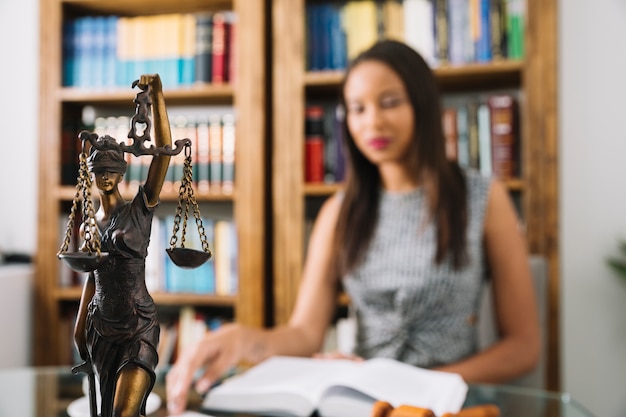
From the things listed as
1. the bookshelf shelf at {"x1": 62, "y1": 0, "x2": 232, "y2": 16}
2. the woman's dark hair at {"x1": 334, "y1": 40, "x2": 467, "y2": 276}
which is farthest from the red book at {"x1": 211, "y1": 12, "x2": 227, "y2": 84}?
the woman's dark hair at {"x1": 334, "y1": 40, "x2": 467, "y2": 276}

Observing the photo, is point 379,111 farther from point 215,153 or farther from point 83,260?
point 83,260

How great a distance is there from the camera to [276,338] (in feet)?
4.33

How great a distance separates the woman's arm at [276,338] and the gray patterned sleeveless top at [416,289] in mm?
81

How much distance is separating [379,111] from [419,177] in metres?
0.22

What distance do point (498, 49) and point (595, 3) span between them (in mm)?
361

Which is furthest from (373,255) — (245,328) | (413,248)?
(245,328)

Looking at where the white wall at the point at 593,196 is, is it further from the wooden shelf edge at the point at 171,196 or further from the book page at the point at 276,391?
the book page at the point at 276,391

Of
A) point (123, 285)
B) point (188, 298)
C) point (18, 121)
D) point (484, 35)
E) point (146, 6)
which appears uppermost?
point (146, 6)

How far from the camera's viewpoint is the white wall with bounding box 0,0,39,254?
Result: 96.1 inches

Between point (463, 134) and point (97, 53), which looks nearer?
point (463, 134)

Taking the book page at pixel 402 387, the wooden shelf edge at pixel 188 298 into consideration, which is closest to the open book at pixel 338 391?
the book page at pixel 402 387

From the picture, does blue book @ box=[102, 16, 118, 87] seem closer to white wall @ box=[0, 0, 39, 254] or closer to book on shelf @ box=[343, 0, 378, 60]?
white wall @ box=[0, 0, 39, 254]

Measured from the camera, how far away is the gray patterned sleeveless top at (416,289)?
4.71 feet

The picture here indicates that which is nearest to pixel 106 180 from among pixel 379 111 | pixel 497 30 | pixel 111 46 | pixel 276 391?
pixel 276 391
